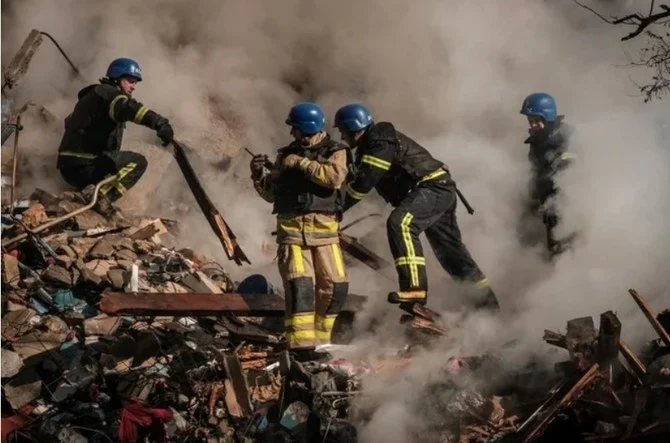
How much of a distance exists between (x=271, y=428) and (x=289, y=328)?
0.73 metres

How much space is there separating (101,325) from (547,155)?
147 inches

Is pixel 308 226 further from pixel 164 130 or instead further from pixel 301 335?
pixel 164 130

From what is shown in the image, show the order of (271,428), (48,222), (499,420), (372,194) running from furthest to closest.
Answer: (372,194)
(48,222)
(271,428)
(499,420)

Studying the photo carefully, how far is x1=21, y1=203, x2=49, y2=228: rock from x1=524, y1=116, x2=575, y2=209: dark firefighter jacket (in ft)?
13.4

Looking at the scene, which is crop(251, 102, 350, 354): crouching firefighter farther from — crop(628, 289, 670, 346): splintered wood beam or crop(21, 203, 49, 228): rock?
crop(21, 203, 49, 228): rock

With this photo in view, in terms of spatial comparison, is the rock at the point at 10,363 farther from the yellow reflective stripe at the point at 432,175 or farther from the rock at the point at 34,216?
the yellow reflective stripe at the point at 432,175

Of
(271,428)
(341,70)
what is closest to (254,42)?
(341,70)

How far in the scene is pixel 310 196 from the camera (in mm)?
5512

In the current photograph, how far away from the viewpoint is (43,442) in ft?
16.0

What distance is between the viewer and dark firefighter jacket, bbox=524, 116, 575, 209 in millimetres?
6801

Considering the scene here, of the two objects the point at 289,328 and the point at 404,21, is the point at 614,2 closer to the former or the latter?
the point at 404,21

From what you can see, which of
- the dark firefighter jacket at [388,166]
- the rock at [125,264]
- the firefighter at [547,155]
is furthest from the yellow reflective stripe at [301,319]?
the firefighter at [547,155]

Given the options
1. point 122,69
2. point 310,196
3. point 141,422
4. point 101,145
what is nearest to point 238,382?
point 141,422

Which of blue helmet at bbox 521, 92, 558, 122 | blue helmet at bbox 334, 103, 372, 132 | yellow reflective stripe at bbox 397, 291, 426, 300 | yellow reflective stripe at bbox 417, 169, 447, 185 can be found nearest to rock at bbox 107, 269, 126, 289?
blue helmet at bbox 334, 103, 372, 132
